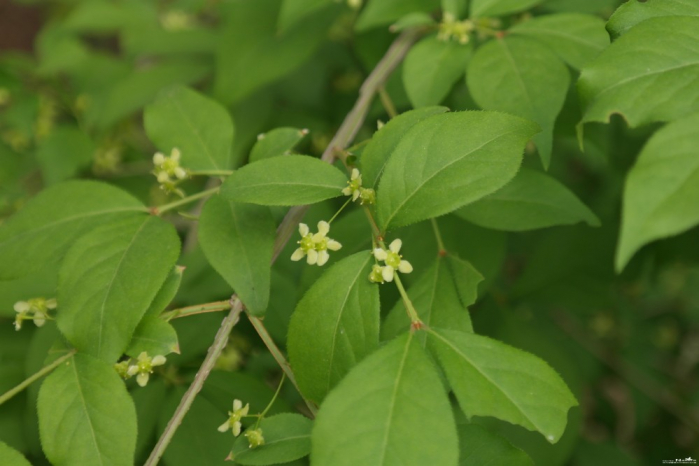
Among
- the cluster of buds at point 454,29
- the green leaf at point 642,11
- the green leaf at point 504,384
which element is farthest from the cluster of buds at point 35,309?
the green leaf at point 642,11

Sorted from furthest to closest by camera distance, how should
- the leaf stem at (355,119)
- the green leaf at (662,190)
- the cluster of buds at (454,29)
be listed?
the cluster of buds at (454,29) < the leaf stem at (355,119) < the green leaf at (662,190)

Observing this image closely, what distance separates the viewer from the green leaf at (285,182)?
3.93 ft

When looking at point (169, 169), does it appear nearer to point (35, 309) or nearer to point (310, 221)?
point (35, 309)

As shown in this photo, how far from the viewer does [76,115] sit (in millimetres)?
2936

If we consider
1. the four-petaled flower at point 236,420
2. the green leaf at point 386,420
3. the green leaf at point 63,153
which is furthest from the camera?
the green leaf at point 63,153

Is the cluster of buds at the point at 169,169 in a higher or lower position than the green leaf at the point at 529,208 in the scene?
higher

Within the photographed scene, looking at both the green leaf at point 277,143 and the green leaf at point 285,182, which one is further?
the green leaf at point 277,143

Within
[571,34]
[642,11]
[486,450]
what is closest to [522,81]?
[571,34]

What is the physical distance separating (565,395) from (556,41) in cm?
91

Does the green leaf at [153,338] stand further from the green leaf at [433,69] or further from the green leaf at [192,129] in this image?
the green leaf at [433,69]

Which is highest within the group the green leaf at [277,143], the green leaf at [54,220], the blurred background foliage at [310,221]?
the green leaf at [277,143]

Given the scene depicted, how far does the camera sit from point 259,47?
2.35m

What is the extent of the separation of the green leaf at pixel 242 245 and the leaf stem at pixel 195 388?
69 mm

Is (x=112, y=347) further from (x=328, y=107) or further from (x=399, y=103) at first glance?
(x=328, y=107)
